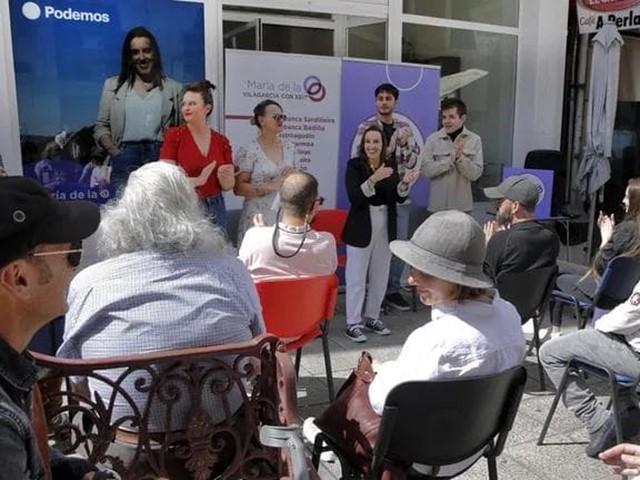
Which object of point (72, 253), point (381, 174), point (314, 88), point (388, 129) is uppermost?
point (314, 88)

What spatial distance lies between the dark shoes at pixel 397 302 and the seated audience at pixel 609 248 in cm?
123

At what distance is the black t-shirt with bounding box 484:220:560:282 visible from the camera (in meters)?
3.73

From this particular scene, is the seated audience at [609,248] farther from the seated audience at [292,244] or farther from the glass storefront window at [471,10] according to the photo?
the glass storefront window at [471,10]

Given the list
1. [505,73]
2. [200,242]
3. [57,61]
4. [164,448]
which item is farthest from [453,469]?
[505,73]

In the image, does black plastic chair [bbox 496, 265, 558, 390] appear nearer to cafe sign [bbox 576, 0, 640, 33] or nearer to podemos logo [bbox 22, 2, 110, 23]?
podemos logo [bbox 22, 2, 110, 23]

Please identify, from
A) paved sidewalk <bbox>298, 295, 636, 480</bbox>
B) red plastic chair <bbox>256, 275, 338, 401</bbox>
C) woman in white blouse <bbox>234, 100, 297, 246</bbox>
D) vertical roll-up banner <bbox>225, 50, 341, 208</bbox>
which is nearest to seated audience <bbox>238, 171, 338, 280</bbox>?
red plastic chair <bbox>256, 275, 338, 401</bbox>

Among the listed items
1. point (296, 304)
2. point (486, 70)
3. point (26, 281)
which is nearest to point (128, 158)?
point (296, 304)

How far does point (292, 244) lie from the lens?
130 inches

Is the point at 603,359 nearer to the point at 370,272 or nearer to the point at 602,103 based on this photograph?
the point at 370,272

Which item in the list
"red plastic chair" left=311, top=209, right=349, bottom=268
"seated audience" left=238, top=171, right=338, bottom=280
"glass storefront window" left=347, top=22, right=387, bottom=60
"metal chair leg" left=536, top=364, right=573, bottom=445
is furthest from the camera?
"glass storefront window" left=347, top=22, right=387, bottom=60

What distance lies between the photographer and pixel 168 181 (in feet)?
6.80

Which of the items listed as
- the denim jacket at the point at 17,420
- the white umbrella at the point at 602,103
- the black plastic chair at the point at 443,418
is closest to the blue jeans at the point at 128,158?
the black plastic chair at the point at 443,418

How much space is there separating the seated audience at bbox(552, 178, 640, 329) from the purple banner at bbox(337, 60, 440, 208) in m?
1.88

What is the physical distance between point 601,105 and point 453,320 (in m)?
5.89
